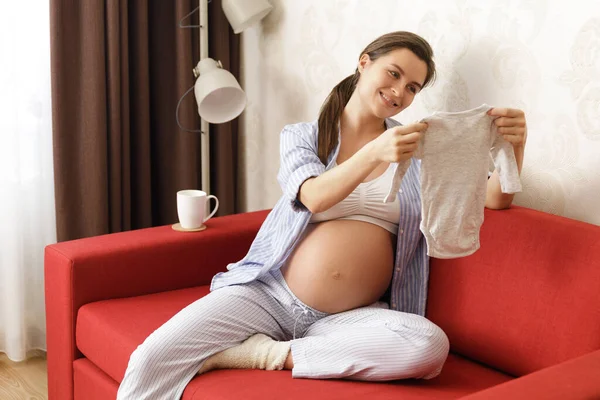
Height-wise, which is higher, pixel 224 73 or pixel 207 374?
pixel 224 73

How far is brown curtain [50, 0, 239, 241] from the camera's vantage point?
2.82m

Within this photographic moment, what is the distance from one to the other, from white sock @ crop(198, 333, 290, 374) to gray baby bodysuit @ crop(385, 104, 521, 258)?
421 millimetres

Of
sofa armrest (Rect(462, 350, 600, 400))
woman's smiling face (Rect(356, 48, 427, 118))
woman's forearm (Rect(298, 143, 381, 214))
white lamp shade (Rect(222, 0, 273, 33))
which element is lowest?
sofa armrest (Rect(462, 350, 600, 400))

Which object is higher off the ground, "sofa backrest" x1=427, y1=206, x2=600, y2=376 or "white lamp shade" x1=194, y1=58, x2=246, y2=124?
"white lamp shade" x1=194, y1=58, x2=246, y2=124

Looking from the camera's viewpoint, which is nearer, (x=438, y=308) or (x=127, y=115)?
(x=438, y=308)

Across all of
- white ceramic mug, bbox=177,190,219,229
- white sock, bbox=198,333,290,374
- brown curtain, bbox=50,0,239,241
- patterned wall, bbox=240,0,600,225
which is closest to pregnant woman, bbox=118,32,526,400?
white sock, bbox=198,333,290,374

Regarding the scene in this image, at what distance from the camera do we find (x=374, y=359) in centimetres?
178

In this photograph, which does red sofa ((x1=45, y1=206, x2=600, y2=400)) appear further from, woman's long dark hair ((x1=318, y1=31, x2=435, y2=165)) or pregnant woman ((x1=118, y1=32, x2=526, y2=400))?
woman's long dark hair ((x1=318, y1=31, x2=435, y2=165))

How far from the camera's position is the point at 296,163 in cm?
201

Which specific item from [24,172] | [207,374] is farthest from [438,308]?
[24,172]

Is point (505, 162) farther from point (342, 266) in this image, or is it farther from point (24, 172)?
point (24, 172)

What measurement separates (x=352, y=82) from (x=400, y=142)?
1.74 feet

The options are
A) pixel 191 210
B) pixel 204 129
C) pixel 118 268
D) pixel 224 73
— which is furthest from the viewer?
pixel 204 129

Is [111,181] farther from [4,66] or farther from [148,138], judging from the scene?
[4,66]
